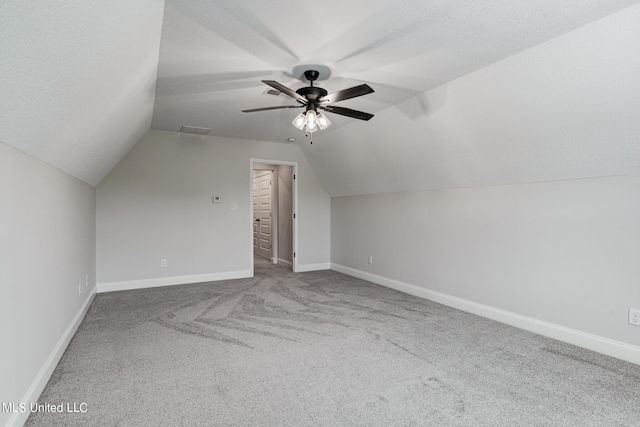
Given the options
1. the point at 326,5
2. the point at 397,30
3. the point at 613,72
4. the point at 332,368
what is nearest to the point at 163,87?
the point at 326,5

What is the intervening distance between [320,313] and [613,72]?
10.9 ft

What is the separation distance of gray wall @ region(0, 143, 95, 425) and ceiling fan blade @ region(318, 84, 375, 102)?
2123 millimetres

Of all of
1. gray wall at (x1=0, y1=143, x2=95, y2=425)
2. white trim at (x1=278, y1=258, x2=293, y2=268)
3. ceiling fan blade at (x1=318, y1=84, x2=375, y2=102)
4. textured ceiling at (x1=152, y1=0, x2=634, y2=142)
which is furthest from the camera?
white trim at (x1=278, y1=258, x2=293, y2=268)

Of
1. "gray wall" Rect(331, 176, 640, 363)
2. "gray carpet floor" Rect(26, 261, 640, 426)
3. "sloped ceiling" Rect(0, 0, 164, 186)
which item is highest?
"sloped ceiling" Rect(0, 0, 164, 186)

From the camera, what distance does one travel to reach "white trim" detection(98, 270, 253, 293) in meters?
5.06

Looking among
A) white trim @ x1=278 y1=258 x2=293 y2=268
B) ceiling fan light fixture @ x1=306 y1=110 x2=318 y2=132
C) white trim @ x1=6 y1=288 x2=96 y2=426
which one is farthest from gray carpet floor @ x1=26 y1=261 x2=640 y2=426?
white trim @ x1=278 y1=258 x2=293 y2=268

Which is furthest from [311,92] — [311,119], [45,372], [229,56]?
[45,372]

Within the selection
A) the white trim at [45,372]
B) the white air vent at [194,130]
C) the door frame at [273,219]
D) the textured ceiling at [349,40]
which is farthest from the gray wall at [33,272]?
the door frame at [273,219]

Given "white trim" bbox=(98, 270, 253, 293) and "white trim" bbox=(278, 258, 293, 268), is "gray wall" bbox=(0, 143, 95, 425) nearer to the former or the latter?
"white trim" bbox=(98, 270, 253, 293)

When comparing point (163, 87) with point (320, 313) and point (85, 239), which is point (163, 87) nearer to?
point (85, 239)

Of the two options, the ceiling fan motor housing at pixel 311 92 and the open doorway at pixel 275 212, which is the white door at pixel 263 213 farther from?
the ceiling fan motor housing at pixel 311 92

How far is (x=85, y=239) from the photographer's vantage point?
412cm

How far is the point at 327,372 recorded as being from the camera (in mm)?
2562

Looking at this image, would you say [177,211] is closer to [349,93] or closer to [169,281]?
[169,281]
